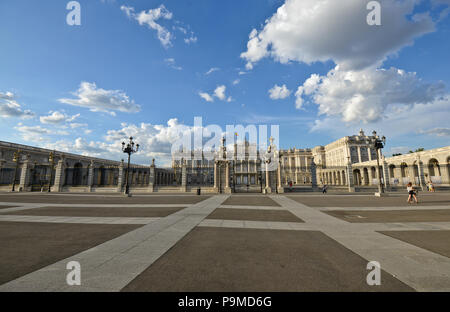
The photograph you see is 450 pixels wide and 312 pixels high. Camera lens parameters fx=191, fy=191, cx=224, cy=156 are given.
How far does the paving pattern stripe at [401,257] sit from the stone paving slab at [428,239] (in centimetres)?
35

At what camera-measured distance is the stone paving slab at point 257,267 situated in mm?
3434

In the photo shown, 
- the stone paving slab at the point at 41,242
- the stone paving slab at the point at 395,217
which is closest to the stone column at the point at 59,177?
the stone paving slab at the point at 41,242

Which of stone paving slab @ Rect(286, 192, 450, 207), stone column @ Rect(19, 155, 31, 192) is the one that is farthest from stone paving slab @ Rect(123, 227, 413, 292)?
stone column @ Rect(19, 155, 31, 192)

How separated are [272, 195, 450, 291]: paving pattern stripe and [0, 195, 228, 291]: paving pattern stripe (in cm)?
533

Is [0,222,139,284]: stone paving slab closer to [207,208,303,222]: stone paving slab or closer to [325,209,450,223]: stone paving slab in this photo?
[207,208,303,222]: stone paving slab

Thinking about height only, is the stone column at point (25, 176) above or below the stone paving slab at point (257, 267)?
above

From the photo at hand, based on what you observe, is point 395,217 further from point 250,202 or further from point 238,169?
point 238,169

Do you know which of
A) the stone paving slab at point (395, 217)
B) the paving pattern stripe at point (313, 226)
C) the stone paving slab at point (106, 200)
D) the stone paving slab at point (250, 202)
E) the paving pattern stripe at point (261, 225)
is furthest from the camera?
the stone paving slab at point (106, 200)

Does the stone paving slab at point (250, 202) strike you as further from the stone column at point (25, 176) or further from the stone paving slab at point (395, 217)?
the stone column at point (25, 176)

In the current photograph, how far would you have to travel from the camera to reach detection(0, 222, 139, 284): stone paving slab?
14.2ft

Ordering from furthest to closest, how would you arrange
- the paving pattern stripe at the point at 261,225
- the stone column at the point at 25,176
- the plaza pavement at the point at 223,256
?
1. the stone column at the point at 25,176
2. the paving pattern stripe at the point at 261,225
3. the plaza pavement at the point at 223,256

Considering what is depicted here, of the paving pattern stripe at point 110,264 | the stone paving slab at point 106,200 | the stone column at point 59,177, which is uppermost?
the stone column at point 59,177

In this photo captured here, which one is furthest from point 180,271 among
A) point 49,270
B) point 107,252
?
point 49,270

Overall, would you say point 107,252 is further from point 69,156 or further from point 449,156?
point 69,156
